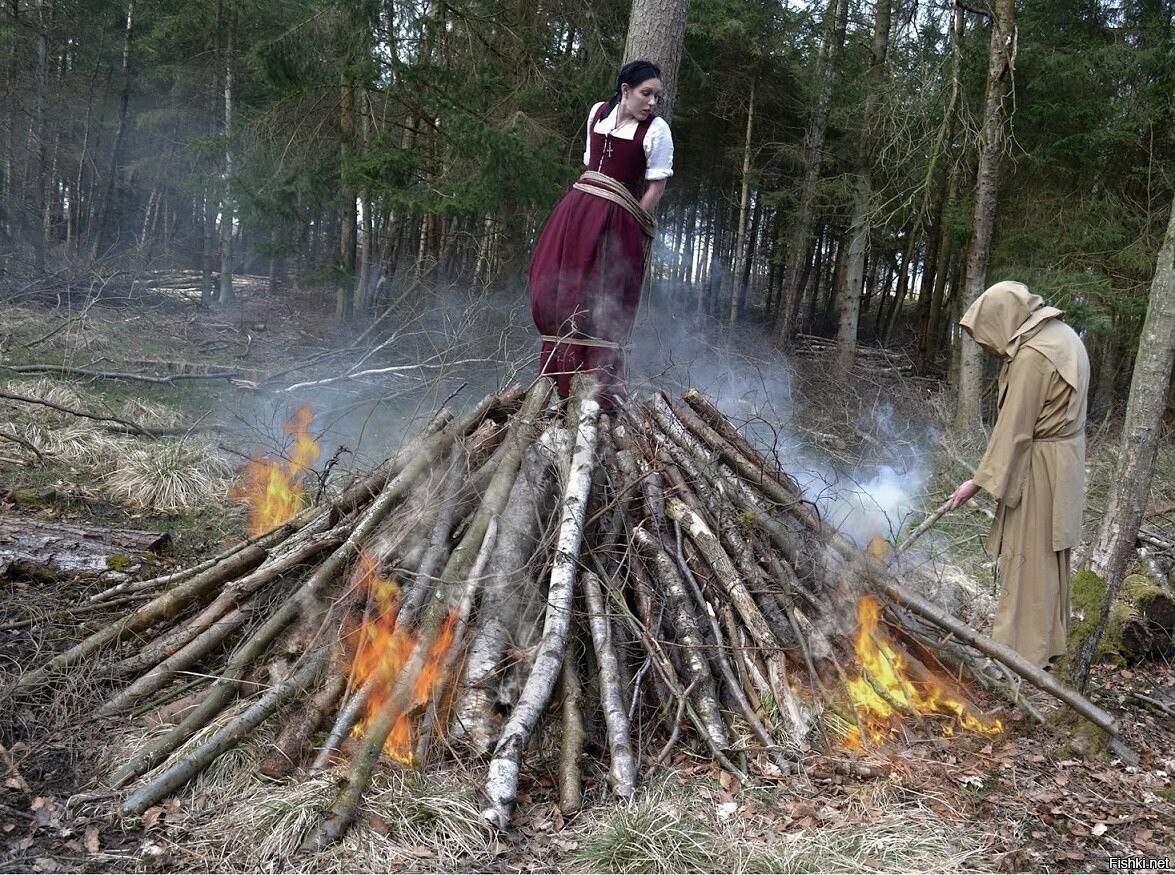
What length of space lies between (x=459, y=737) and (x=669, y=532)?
145cm

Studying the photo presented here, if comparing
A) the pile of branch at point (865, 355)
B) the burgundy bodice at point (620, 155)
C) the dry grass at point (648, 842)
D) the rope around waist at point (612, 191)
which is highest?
the burgundy bodice at point (620, 155)

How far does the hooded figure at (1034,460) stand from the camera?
373cm

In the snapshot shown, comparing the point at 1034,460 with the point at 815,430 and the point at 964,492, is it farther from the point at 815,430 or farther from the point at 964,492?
the point at 815,430

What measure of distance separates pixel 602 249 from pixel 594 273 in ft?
0.47

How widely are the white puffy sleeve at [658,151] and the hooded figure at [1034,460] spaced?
69.8 inches

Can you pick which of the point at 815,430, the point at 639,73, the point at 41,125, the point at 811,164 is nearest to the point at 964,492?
the point at 639,73

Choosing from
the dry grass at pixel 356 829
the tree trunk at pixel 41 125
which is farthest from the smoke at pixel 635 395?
the tree trunk at pixel 41 125

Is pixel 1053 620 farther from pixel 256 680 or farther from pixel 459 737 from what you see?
pixel 256 680

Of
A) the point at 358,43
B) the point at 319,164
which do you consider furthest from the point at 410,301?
the point at 358,43

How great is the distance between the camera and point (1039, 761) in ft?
11.8

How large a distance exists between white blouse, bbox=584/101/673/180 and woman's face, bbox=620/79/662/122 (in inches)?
2.5

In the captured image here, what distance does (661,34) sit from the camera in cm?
580

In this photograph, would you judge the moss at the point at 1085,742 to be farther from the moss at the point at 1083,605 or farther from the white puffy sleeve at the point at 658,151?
the white puffy sleeve at the point at 658,151

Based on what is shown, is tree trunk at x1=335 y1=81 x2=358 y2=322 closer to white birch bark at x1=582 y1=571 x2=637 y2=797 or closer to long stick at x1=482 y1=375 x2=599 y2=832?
long stick at x1=482 y1=375 x2=599 y2=832
